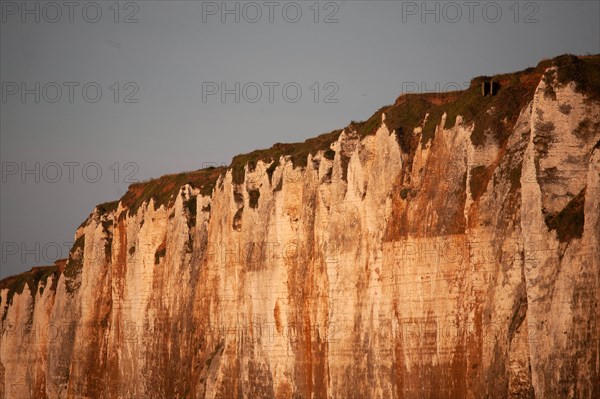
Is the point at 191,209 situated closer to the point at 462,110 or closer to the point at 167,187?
the point at 167,187

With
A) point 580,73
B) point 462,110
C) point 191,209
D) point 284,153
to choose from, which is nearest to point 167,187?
point 191,209

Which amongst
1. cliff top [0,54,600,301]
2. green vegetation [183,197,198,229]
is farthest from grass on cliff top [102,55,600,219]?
green vegetation [183,197,198,229]

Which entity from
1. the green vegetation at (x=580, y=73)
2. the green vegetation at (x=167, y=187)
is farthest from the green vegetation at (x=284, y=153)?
the green vegetation at (x=580, y=73)

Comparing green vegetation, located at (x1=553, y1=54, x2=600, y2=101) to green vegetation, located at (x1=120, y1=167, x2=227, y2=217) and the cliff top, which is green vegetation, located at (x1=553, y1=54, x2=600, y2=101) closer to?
the cliff top

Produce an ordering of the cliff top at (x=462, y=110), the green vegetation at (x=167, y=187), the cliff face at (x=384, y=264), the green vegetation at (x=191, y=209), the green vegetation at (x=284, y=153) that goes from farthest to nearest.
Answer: the green vegetation at (x=167, y=187), the green vegetation at (x=191, y=209), the green vegetation at (x=284, y=153), the cliff top at (x=462, y=110), the cliff face at (x=384, y=264)

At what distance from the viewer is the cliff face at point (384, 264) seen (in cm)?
3897

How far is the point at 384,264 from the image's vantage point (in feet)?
157

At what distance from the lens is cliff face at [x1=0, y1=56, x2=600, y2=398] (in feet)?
128

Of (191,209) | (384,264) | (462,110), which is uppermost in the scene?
(462,110)

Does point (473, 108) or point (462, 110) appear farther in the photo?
point (462, 110)

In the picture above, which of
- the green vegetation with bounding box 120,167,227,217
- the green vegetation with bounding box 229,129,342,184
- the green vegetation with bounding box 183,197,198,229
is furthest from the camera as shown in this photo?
the green vegetation with bounding box 120,167,227,217

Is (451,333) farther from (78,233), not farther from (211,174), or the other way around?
(78,233)

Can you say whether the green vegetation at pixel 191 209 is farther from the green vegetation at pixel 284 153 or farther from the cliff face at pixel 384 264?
the green vegetation at pixel 284 153

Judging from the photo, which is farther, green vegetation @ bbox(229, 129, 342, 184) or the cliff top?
green vegetation @ bbox(229, 129, 342, 184)
